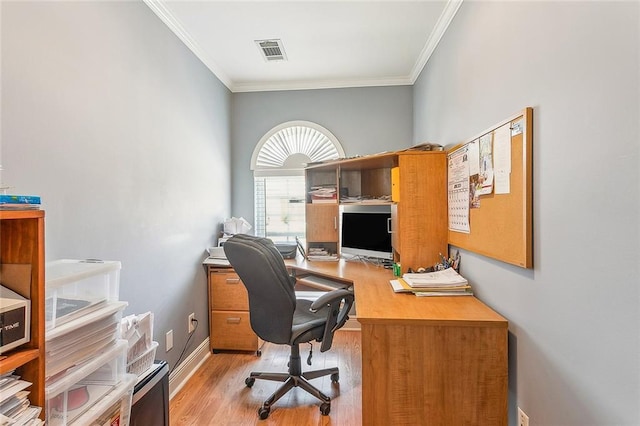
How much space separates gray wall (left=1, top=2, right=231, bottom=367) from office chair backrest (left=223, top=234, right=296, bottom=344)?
56 centimetres

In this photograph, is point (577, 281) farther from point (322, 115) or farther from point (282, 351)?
point (322, 115)

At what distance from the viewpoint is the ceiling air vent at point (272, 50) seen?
94.0 inches

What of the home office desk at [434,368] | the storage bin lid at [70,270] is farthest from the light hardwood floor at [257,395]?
the storage bin lid at [70,270]

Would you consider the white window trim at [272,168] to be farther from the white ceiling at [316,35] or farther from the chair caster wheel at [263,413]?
the chair caster wheel at [263,413]

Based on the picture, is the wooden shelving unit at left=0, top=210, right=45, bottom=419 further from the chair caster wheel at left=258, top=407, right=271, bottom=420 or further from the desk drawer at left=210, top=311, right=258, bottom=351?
the desk drawer at left=210, top=311, right=258, bottom=351

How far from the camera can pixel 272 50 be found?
8.24ft

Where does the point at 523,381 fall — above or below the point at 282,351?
above

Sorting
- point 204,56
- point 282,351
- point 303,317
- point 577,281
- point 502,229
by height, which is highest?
point 204,56

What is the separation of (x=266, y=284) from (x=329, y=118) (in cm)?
209

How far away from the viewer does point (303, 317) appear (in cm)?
209

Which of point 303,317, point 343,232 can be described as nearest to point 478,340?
point 303,317

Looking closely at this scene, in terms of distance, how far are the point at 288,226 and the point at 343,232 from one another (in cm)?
75

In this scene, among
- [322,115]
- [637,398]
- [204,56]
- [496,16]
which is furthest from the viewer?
[322,115]

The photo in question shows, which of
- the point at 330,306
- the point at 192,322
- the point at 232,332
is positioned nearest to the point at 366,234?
the point at 330,306
